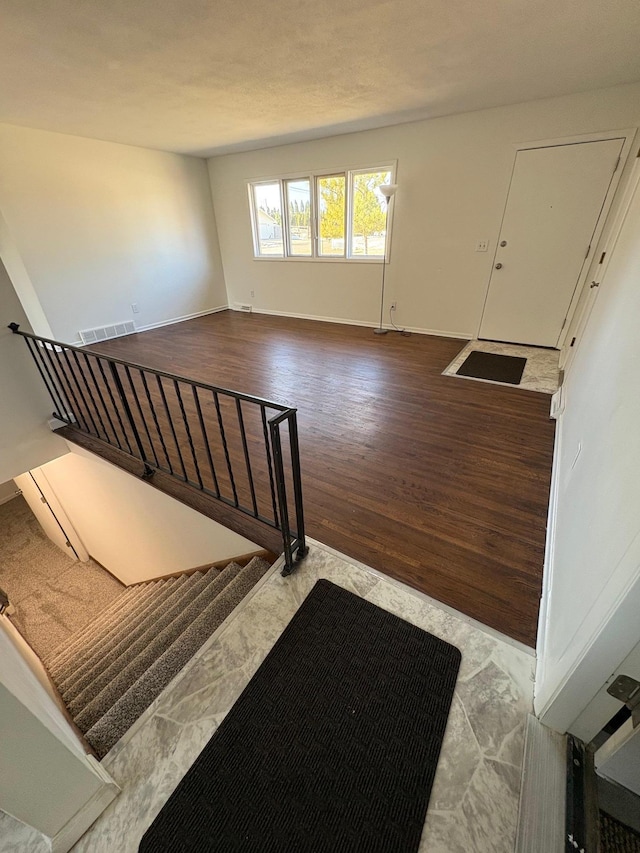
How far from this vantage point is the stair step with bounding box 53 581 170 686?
7.09 feet

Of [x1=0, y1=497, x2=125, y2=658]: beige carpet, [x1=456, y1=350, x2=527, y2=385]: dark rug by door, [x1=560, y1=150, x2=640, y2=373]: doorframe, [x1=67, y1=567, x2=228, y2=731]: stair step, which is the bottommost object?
[x1=0, y1=497, x2=125, y2=658]: beige carpet

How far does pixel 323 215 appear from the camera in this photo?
5.09m

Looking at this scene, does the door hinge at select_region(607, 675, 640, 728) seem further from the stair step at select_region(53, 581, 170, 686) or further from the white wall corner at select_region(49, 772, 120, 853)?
the stair step at select_region(53, 581, 170, 686)

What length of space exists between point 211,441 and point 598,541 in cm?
233

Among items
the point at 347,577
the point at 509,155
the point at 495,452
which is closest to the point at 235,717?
the point at 347,577

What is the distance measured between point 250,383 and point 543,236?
367 cm

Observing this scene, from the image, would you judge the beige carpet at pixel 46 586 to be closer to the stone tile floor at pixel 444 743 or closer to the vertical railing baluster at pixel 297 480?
the stone tile floor at pixel 444 743

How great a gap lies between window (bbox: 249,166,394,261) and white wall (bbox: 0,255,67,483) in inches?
161

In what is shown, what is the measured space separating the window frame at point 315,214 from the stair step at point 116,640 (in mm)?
4713

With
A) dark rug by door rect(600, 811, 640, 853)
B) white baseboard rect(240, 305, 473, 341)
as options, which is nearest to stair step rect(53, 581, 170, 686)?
dark rug by door rect(600, 811, 640, 853)

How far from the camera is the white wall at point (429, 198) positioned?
3.39 metres

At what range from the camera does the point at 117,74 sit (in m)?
2.52

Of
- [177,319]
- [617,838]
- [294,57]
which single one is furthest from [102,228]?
[617,838]

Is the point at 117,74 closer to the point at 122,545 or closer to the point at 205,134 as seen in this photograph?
the point at 205,134
